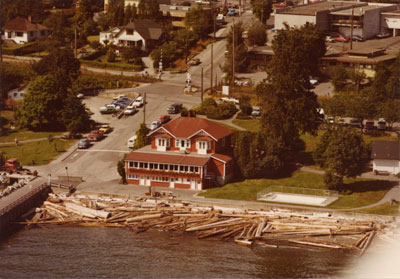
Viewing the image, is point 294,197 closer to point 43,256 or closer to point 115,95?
point 43,256

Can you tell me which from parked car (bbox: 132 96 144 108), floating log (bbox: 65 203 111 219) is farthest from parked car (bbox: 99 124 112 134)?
floating log (bbox: 65 203 111 219)

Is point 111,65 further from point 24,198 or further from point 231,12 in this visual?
point 24,198

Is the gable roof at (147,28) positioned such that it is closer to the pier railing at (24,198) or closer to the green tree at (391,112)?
the green tree at (391,112)

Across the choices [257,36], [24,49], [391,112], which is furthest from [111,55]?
[391,112]

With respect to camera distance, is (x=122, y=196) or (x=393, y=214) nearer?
(x=393, y=214)

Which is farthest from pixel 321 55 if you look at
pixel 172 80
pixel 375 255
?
pixel 375 255

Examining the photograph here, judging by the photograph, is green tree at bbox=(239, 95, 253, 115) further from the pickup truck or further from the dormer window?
the dormer window

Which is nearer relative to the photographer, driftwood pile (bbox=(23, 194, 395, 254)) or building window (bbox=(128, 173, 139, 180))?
driftwood pile (bbox=(23, 194, 395, 254))
